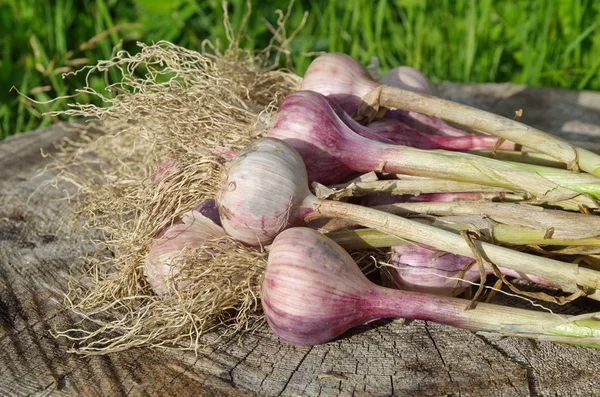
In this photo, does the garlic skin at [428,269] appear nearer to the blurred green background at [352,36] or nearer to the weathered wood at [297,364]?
the weathered wood at [297,364]

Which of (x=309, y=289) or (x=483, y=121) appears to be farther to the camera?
(x=483, y=121)

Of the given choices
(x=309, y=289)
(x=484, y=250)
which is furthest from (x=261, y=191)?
(x=484, y=250)

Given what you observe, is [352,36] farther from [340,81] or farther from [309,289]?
[309,289]

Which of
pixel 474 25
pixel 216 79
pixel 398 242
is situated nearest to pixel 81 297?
pixel 216 79

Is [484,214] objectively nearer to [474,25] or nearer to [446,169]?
[446,169]

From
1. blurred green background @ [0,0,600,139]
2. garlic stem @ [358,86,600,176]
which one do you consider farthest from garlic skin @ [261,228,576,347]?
blurred green background @ [0,0,600,139]

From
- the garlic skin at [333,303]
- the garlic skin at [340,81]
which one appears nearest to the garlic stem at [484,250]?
the garlic skin at [333,303]
